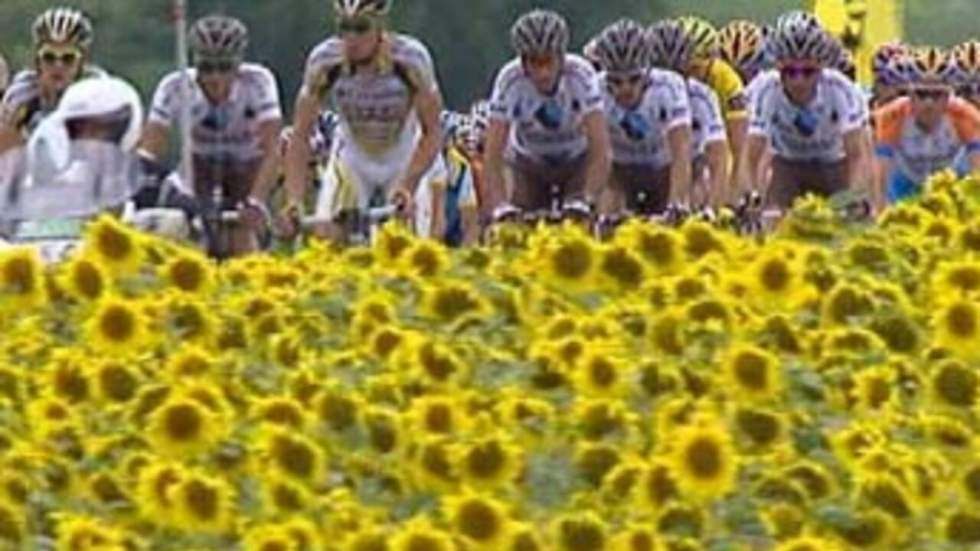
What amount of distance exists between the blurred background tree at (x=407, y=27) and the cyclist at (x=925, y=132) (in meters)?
37.4

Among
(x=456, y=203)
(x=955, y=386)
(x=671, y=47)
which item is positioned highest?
(x=955, y=386)

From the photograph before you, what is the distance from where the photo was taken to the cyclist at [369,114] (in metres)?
21.0

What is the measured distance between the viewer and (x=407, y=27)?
6775 cm

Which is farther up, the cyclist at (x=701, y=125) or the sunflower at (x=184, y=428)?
the sunflower at (x=184, y=428)

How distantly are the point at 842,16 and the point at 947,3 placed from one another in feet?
138

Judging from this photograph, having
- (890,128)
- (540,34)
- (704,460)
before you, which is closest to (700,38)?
(890,128)

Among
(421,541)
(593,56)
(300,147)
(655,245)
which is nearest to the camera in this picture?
(421,541)

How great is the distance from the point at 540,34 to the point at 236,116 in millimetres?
1423

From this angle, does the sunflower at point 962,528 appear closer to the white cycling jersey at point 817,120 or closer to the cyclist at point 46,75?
the cyclist at point 46,75

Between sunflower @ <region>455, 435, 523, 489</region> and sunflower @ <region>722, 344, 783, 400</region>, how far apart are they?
0.68 m

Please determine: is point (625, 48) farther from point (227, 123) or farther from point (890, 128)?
point (890, 128)

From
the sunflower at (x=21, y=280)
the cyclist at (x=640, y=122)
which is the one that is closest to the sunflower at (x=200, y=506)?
the sunflower at (x=21, y=280)

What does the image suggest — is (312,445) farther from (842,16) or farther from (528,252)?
(842,16)

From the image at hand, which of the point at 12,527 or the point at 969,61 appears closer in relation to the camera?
the point at 12,527
